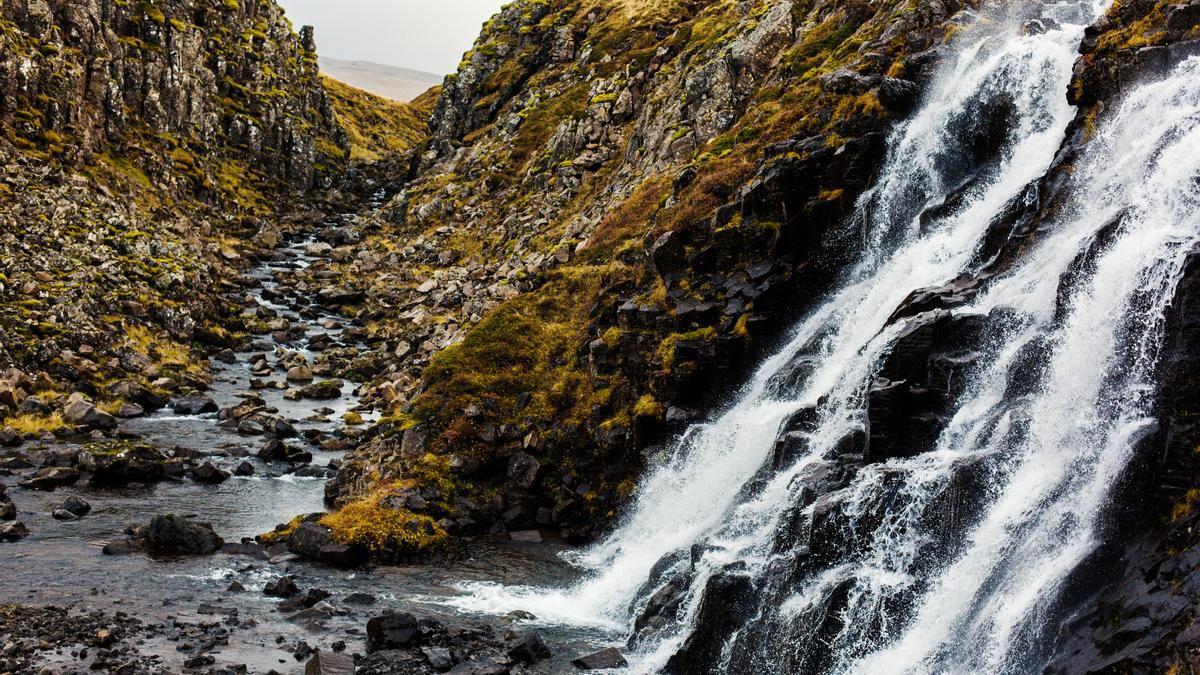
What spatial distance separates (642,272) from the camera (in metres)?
48.2

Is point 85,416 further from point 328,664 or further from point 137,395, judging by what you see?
point 328,664

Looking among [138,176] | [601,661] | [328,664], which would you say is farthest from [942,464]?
[138,176]

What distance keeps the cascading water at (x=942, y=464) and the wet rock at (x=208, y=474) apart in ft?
63.8

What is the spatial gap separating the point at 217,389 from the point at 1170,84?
59450 mm

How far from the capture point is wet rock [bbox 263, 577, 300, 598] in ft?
105

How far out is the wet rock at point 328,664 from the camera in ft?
81.3

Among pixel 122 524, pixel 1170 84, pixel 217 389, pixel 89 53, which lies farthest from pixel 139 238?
pixel 1170 84

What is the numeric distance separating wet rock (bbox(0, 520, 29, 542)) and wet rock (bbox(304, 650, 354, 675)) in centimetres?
1801

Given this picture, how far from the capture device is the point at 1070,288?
2864cm

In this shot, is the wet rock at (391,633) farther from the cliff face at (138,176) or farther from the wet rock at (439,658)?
the cliff face at (138,176)

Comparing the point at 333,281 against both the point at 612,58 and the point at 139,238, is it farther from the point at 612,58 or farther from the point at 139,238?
the point at 612,58

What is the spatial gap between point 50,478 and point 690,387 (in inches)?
1248

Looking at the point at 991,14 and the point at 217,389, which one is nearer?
the point at 991,14

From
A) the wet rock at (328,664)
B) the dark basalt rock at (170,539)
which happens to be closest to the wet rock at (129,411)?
the dark basalt rock at (170,539)
